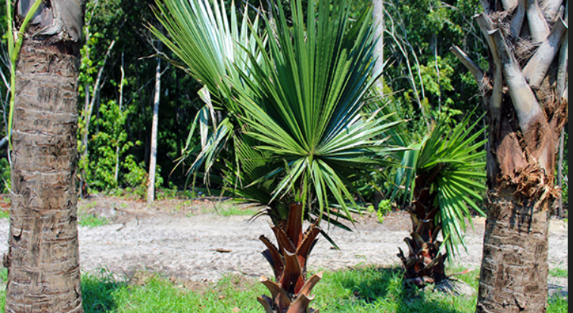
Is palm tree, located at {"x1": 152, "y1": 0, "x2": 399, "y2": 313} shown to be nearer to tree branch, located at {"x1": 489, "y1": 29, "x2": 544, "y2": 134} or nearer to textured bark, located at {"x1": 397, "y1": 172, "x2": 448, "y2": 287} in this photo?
tree branch, located at {"x1": 489, "y1": 29, "x2": 544, "y2": 134}

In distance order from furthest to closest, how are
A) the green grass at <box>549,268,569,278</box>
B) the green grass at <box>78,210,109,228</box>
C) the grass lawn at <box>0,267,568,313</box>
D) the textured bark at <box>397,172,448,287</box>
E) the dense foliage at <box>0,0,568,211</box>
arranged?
the dense foliage at <box>0,0,568,211</box>, the green grass at <box>78,210,109,228</box>, the green grass at <box>549,268,569,278</box>, the textured bark at <box>397,172,448,287</box>, the grass lawn at <box>0,267,568,313</box>

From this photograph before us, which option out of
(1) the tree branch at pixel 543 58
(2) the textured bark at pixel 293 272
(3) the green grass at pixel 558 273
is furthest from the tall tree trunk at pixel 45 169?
(3) the green grass at pixel 558 273

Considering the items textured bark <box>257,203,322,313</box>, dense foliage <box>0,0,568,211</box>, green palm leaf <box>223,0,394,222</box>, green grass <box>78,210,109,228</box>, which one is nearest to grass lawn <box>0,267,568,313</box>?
textured bark <box>257,203,322,313</box>

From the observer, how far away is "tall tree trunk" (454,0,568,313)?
7.40ft

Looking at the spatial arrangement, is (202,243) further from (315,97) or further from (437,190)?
(315,97)

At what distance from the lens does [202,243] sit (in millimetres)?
6520

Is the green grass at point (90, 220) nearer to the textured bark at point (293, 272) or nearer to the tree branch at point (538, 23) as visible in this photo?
the textured bark at point (293, 272)

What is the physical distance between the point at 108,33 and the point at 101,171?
354 cm

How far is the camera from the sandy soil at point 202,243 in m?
5.18

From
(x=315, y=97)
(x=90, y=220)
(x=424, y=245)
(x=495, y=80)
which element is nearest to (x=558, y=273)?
(x=424, y=245)

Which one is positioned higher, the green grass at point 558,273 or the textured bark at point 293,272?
the textured bark at point 293,272

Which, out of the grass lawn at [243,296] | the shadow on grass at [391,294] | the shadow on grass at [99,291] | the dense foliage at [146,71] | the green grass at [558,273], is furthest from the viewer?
the dense foliage at [146,71]

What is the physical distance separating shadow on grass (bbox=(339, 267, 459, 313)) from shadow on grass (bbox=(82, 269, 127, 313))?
242cm

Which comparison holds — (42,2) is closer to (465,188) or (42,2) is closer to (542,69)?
(542,69)
